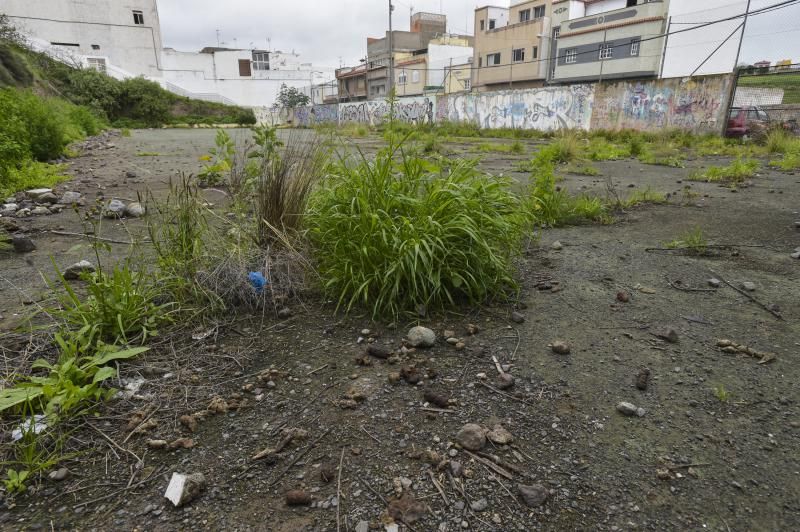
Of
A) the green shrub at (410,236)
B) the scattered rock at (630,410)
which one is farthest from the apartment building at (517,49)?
the scattered rock at (630,410)

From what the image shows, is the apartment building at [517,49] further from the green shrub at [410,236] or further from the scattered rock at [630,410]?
the scattered rock at [630,410]

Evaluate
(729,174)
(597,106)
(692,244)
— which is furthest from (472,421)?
(597,106)

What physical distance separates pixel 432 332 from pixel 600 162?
7.58 m

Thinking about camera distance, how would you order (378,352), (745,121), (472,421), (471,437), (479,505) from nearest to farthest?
(479,505) < (471,437) < (472,421) < (378,352) < (745,121)

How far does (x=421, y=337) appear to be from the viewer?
1.93 metres

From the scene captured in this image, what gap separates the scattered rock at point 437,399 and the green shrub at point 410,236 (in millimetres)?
580

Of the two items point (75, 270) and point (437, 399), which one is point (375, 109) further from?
point (437, 399)

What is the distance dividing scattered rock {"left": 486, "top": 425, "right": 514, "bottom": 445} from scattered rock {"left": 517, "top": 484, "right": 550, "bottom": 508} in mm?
169

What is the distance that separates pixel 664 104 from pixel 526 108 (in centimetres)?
579

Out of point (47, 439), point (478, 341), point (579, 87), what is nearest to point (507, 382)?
point (478, 341)

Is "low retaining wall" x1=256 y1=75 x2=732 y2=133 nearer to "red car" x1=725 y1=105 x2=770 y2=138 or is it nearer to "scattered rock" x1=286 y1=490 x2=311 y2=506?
"red car" x1=725 y1=105 x2=770 y2=138

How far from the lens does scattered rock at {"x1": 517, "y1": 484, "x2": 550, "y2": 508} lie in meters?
1.19

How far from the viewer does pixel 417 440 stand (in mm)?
1418

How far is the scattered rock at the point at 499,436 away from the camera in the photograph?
4.59 feet
